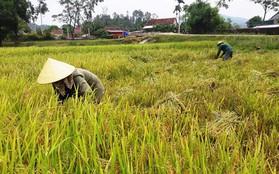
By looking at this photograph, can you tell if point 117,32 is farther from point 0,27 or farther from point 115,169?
point 115,169

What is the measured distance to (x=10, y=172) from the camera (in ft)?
3.77

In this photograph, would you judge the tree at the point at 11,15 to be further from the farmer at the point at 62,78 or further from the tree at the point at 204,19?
the farmer at the point at 62,78

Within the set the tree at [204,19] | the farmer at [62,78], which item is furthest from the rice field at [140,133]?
the tree at [204,19]

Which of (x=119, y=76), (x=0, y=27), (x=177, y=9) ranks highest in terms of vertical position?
(x=177, y=9)

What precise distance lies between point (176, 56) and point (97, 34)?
106 ft

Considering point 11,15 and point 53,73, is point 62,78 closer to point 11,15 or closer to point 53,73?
point 53,73

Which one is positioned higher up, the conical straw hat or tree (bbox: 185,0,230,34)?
tree (bbox: 185,0,230,34)

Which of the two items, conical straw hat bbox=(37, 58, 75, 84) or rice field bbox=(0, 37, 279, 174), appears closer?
rice field bbox=(0, 37, 279, 174)

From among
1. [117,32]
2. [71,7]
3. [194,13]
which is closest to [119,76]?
[194,13]

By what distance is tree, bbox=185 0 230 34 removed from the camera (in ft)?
99.8

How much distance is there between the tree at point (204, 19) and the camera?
1198 inches

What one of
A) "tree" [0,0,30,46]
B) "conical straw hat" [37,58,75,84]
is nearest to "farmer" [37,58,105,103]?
"conical straw hat" [37,58,75,84]

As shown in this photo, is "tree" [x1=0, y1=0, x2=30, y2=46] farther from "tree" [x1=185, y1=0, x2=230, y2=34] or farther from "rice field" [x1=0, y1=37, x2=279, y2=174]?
"rice field" [x1=0, y1=37, x2=279, y2=174]

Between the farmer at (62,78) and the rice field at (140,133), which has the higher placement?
the farmer at (62,78)
